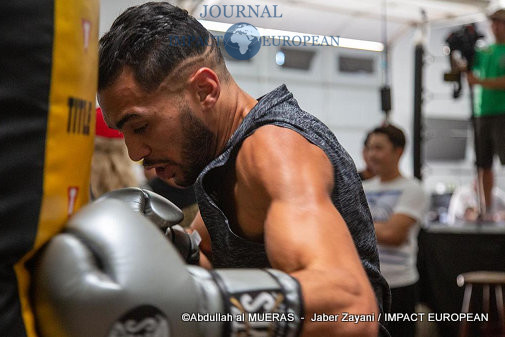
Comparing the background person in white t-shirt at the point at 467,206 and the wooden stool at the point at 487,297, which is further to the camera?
the background person in white t-shirt at the point at 467,206

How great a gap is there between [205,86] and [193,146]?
3.8 inches

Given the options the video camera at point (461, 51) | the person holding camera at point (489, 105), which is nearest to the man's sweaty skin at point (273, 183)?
the video camera at point (461, 51)

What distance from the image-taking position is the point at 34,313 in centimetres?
42

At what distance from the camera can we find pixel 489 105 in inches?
108

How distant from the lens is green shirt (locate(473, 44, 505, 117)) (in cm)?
262

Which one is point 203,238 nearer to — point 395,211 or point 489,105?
point 395,211

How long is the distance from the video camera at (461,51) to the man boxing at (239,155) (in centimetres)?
181

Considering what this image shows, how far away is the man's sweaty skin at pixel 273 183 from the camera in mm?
500

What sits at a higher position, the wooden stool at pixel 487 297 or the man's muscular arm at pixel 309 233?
the man's muscular arm at pixel 309 233

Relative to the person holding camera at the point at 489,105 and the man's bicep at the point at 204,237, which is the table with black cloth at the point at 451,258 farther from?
the man's bicep at the point at 204,237

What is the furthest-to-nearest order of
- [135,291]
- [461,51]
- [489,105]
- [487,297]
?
[489,105]
[461,51]
[487,297]
[135,291]

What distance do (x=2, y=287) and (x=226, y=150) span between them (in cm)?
38

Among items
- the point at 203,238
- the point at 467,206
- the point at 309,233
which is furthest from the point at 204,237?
the point at 467,206

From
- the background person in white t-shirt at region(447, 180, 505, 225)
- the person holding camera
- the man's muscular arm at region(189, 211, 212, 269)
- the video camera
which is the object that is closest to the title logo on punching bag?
the man's muscular arm at region(189, 211, 212, 269)
